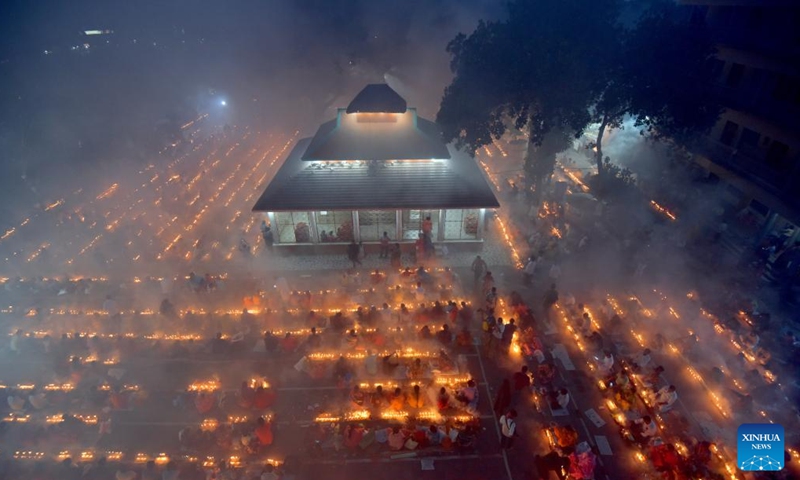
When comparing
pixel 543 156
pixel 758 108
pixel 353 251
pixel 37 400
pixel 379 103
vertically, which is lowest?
pixel 37 400

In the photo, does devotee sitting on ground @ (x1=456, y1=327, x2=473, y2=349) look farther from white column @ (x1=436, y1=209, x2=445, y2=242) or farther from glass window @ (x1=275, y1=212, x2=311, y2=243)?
glass window @ (x1=275, y1=212, x2=311, y2=243)

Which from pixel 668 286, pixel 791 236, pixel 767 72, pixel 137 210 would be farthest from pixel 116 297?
pixel 767 72

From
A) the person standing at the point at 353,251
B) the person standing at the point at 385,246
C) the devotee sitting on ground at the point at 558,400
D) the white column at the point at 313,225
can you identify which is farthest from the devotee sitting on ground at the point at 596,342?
the white column at the point at 313,225

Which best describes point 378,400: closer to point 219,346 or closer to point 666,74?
point 219,346

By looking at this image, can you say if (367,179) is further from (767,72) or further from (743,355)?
(767,72)

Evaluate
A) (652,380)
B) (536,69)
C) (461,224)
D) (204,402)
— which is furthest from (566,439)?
(536,69)

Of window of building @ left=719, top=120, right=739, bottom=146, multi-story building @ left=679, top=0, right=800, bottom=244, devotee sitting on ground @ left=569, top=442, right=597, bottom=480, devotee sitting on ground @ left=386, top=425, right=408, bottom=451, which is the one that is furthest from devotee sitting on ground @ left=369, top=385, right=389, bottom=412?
window of building @ left=719, top=120, right=739, bottom=146
